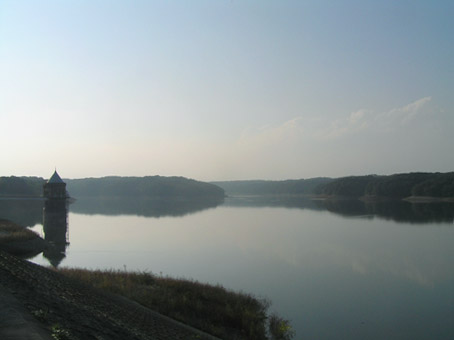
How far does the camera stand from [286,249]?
26594 millimetres

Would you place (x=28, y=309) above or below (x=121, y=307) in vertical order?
above

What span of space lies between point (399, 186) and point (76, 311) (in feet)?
319

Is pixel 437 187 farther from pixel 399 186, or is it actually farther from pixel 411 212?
pixel 411 212

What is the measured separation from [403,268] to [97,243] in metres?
21.7

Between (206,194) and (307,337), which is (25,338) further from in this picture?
(206,194)

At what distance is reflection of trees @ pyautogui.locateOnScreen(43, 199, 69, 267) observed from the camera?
25722 millimetres

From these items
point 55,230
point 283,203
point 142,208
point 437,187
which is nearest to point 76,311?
point 55,230

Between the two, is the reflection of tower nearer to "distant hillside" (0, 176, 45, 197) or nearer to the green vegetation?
"distant hillside" (0, 176, 45, 197)

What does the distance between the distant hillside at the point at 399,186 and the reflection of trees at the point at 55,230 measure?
7210 cm

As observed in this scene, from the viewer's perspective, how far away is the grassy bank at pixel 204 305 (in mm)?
10625

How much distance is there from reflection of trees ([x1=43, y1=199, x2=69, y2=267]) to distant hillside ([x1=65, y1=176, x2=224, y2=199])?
10686cm

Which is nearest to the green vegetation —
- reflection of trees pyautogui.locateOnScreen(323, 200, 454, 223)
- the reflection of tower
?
reflection of trees pyautogui.locateOnScreen(323, 200, 454, 223)

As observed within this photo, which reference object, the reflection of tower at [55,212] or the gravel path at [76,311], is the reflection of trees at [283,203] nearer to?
the reflection of tower at [55,212]

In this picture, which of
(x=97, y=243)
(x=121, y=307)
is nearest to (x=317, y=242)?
(x=97, y=243)
